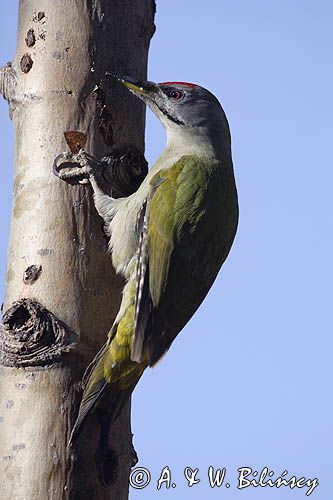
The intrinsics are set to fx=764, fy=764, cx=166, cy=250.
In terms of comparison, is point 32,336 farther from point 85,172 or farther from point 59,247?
point 85,172

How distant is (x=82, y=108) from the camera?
2789 millimetres

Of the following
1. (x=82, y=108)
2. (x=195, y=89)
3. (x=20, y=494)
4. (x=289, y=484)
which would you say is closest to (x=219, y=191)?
(x=195, y=89)

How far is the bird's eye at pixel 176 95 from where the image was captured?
12.1 ft

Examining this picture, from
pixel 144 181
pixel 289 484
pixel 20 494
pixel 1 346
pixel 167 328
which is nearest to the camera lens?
pixel 20 494

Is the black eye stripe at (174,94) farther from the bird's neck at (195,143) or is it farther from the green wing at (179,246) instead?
the green wing at (179,246)

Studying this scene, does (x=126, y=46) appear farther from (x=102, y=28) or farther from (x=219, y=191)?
(x=219, y=191)

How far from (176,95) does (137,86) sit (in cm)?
77

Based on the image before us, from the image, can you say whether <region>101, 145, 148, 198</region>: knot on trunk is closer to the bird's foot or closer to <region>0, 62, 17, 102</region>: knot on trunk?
the bird's foot

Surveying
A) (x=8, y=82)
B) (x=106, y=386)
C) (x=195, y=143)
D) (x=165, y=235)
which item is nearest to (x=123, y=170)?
(x=165, y=235)

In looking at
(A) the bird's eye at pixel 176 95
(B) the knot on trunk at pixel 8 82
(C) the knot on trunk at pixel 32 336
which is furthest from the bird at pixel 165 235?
(B) the knot on trunk at pixel 8 82

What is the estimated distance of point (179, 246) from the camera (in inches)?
122

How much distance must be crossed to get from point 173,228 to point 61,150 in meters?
0.61

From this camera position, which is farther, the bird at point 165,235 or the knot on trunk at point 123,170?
the knot on trunk at point 123,170

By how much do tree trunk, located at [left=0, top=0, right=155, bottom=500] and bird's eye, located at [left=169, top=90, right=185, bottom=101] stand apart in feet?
1.90
